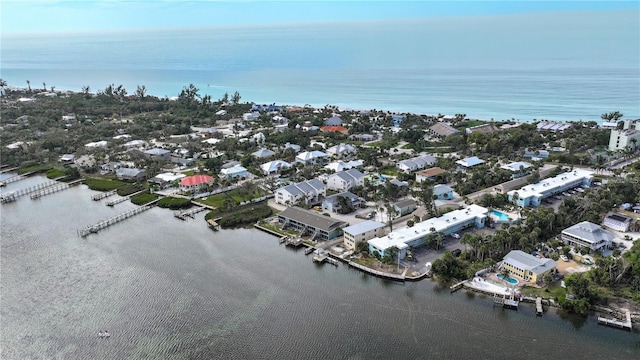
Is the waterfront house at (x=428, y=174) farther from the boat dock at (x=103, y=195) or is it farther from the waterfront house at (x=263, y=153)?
the boat dock at (x=103, y=195)

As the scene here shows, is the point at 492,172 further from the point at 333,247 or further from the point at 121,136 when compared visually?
the point at 121,136

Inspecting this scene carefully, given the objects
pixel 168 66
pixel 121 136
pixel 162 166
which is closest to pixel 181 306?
pixel 162 166

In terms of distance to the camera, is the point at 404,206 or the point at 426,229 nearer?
the point at 426,229

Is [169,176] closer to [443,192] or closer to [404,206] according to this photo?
[404,206]

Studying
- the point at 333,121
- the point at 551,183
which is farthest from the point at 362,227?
the point at 333,121

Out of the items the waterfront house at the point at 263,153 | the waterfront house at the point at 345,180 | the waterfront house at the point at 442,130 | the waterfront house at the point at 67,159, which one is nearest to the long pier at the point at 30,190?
the waterfront house at the point at 67,159

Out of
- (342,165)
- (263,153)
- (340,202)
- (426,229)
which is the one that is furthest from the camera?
(263,153)

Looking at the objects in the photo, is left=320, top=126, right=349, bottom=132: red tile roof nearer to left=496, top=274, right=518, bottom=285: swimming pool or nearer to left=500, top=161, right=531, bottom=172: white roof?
left=500, top=161, right=531, bottom=172: white roof

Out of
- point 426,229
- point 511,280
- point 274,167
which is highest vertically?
point 274,167
